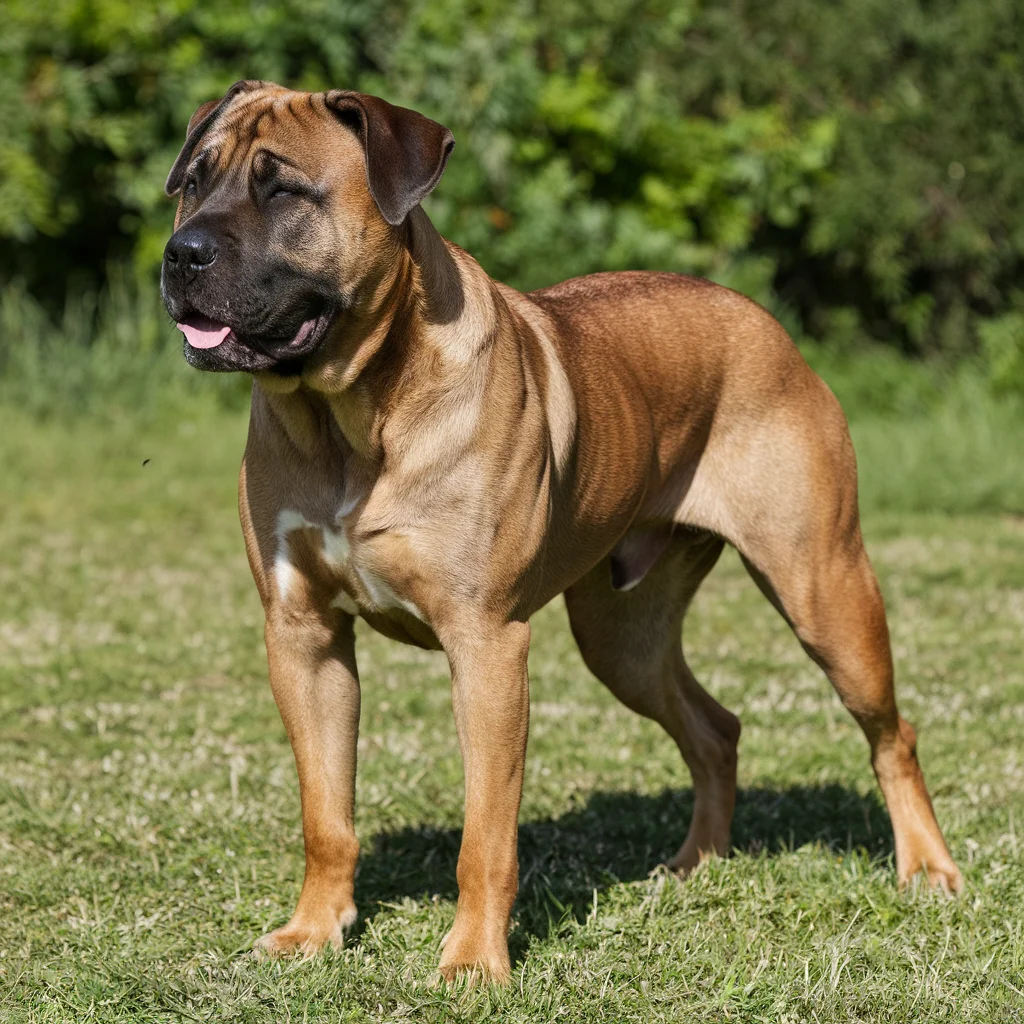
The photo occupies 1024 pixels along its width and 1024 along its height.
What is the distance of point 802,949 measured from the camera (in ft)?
12.6

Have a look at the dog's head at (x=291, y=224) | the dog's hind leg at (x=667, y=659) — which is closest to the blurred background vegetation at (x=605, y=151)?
the dog's hind leg at (x=667, y=659)

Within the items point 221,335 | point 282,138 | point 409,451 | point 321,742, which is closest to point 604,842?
point 321,742

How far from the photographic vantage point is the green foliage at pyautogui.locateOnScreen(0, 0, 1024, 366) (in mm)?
12398

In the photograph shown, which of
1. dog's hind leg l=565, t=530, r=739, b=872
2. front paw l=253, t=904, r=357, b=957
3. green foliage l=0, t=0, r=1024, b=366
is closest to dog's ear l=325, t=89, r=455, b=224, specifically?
dog's hind leg l=565, t=530, r=739, b=872

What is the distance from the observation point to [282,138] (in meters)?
3.54

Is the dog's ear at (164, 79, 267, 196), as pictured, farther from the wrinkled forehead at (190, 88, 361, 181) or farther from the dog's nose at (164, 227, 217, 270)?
the dog's nose at (164, 227, 217, 270)

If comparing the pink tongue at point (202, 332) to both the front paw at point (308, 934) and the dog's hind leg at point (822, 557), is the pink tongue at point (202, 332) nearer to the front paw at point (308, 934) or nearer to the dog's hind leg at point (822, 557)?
the front paw at point (308, 934)

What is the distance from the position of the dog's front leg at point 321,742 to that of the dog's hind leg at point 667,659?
101cm

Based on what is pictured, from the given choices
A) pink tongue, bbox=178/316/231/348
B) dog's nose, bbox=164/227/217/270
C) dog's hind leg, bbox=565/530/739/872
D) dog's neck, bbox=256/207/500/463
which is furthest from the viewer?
dog's hind leg, bbox=565/530/739/872

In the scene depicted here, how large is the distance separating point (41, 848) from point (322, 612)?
132cm

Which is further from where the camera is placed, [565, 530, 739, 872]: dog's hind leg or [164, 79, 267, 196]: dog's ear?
[565, 530, 739, 872]: dog's hind leg

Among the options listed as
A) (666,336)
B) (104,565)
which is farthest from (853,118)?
(666,336)

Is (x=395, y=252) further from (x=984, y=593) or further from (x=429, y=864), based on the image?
(x=984, y=593)

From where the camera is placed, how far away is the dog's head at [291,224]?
134 inches
